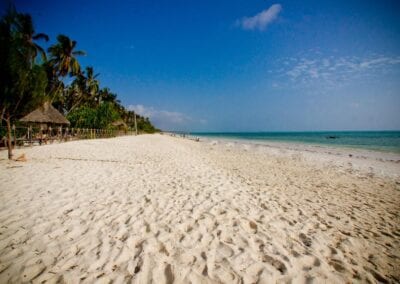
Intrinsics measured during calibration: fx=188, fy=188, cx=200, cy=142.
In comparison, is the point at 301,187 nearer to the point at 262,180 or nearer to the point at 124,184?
the point at 262,180

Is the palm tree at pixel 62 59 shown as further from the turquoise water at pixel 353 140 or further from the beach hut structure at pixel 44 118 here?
the turquoise water at pixel 353 140

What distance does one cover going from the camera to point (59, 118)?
22.5 metres

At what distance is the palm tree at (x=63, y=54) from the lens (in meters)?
26.9

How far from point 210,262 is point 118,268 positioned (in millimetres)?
1165

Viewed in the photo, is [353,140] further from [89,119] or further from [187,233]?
[89,119]

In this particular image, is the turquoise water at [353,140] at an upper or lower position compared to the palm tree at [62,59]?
lower

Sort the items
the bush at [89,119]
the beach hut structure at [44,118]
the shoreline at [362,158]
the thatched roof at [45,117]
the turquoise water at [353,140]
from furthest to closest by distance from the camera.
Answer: the bush at [89,119]
the turquoise water at [353,140]
the thatched roof at [45,117]
the beach hut structure at [44,118]
the shoreline at [362,158]

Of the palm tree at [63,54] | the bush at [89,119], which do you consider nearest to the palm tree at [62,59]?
the palm tree at [63,54]

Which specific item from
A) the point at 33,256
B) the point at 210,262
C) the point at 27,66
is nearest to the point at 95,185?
the point at 33,256

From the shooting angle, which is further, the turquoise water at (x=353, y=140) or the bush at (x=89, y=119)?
the bush at (x=89, y=119)

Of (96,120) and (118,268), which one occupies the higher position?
(96,120)

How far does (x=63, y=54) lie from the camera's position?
27.0m

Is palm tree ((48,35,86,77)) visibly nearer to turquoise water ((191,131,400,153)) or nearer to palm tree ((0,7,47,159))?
palm tree ((0,7,47,159))

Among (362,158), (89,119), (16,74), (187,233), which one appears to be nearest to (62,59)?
(89,119)
